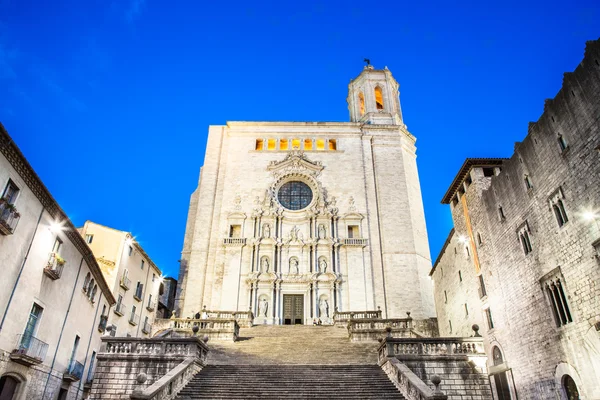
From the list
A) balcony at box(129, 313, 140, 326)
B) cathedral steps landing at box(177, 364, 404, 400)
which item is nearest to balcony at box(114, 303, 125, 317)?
balcony at box(129, 313, 140, 326)

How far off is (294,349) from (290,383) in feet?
13.4

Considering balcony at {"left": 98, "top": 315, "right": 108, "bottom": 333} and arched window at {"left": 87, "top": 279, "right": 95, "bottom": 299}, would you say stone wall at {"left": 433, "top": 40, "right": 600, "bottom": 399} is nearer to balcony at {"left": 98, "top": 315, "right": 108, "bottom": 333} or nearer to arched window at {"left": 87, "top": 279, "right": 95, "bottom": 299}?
arched window at {"left": 87, "top": 279, "right": 95, "bottom": 299}

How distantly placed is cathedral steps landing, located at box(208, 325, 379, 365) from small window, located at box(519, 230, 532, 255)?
674cm

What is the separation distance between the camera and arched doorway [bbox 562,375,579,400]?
11732mm

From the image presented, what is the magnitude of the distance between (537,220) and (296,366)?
9.51 metres

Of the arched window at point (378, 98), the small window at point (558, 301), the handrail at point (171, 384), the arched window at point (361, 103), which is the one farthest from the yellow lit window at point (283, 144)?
the small window at point (558, 301)

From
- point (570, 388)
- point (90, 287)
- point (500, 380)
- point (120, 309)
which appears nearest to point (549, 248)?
point (570, 388)

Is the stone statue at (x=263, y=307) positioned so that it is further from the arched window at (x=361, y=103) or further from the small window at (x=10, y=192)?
the arched window at (x=361, y=103)

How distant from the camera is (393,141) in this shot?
35.7m

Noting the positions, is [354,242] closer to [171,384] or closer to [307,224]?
[307,224]

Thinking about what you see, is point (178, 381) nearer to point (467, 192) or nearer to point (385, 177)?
point (467, 192)

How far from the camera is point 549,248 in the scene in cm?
1331

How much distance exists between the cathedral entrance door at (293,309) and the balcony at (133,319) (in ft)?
32.4

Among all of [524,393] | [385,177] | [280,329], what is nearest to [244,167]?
[385,177]
